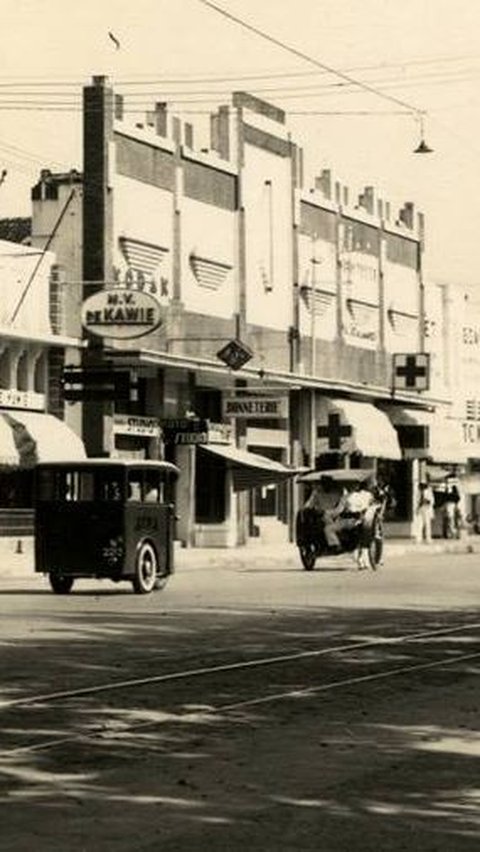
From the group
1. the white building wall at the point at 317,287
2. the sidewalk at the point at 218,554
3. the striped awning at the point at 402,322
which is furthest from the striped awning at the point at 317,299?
the sidewalk at the point at 218,554

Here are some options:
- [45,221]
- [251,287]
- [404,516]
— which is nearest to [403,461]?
[404,516]

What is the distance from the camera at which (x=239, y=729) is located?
10344 mm

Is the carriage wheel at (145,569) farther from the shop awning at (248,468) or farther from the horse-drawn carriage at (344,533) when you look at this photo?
the shop awning at (248,468)

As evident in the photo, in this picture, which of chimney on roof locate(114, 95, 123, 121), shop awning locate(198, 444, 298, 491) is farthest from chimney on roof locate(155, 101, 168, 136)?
shop awning locate(198, 444, 298, 491)

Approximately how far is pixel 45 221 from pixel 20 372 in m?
3.84

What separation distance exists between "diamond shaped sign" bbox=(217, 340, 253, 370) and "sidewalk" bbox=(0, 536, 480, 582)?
15.7ft

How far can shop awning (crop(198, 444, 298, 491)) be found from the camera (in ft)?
144

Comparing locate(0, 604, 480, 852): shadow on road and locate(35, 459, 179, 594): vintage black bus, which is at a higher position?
locate(35, 459, 179, 594): vintage black bus

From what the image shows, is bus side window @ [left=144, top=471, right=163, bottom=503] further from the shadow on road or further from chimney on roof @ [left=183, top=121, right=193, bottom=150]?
chimney on roof @ [left=183, top=121, right=193, bottom=150]

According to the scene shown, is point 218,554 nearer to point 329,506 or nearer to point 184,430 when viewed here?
point 184,430

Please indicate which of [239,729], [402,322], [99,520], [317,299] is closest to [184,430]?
[317,299]

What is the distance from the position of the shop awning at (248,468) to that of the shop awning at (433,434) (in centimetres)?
1201

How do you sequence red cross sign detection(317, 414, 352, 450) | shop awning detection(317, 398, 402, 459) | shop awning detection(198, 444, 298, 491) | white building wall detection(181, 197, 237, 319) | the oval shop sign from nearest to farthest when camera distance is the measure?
the oval shop sign < white building wall detection(181, 197, 237, 319) < shop awning detection(198, 444, 298, 491) < red cross sign detection(317, 414, 352, 450) < shop awning detection(317, 398, 402, 459)

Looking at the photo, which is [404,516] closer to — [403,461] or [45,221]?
[403,461]
